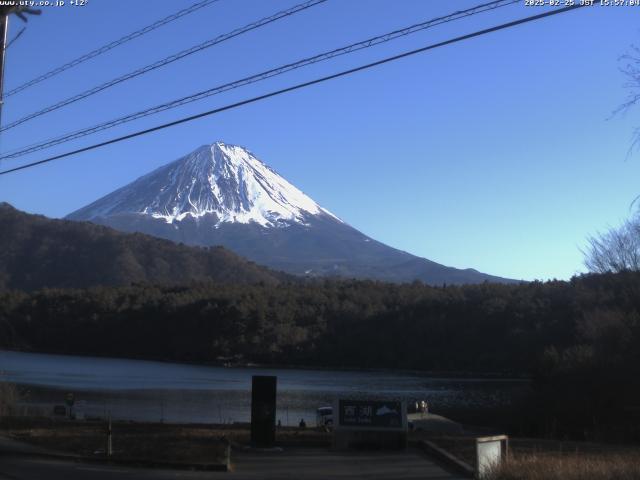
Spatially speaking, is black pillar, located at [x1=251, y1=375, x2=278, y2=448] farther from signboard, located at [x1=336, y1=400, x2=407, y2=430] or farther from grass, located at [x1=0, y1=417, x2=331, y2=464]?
signboard, located at [x1=336, y1=400, x2=407, y2=430]

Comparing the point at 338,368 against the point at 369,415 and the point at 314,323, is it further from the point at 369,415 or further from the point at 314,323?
the point at 369,415

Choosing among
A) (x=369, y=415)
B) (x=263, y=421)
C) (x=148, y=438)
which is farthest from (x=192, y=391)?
(x=369, y=415)

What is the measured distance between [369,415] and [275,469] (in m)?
3.55

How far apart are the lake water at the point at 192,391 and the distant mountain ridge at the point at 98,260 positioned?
73.0m

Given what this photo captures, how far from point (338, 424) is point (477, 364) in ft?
278

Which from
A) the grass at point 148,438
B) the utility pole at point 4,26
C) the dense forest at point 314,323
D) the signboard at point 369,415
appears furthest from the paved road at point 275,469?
the dense forest at point 314,323

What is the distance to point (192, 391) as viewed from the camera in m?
62.7

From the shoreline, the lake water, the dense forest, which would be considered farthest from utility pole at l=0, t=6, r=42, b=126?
→ the shoreline

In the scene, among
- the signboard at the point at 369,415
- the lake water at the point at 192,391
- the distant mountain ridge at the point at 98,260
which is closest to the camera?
the signboard at the point at 369,415

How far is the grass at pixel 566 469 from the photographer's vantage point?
522 inches

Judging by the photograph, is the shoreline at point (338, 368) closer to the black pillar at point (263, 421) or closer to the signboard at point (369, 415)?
the signboard at point (369, 415)

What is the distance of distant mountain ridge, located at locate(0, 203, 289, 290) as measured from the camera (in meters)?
173

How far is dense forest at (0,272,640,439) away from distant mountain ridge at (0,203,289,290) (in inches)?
1489

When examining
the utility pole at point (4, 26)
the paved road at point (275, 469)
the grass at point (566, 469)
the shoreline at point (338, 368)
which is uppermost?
the utility pole at point (4, 26)
